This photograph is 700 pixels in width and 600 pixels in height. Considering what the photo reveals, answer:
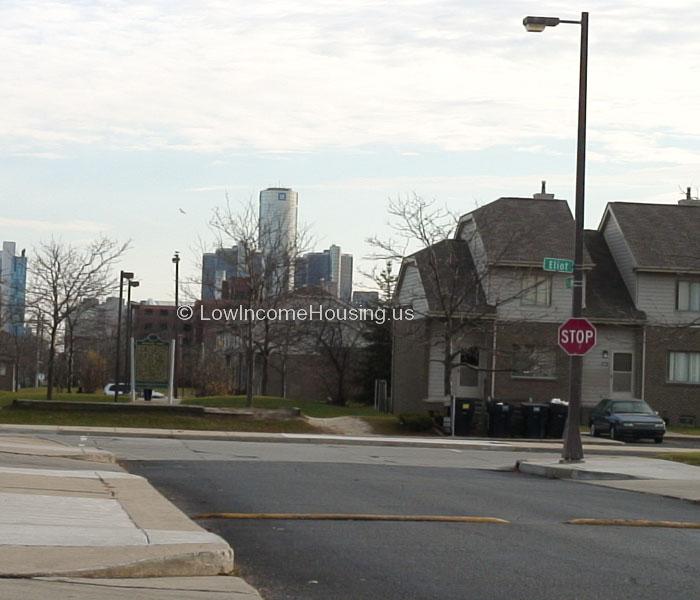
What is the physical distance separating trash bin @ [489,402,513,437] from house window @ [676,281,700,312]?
1149cm

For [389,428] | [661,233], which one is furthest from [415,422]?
[661,233]

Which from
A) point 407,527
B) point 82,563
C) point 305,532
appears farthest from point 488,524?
point 82,563

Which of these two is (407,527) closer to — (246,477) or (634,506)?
(634,506)

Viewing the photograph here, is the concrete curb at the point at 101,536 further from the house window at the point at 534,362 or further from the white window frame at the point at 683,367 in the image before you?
the white window frame at the point at 683,367

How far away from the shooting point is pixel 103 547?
9055mm

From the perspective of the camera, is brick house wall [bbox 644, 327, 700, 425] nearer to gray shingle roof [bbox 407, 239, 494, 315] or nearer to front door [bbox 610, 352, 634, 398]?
front door [bbox 610, 352, 634, 398]

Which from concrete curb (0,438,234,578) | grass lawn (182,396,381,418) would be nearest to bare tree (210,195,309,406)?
grass lawn (182,396,381,418)

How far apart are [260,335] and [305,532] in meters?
37.8

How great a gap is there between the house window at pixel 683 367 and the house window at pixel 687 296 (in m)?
1.83

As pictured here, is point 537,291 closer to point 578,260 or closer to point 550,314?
point 550,314

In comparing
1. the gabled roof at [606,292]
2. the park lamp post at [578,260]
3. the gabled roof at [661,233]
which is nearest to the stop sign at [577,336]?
the park lamp post at [578,260]

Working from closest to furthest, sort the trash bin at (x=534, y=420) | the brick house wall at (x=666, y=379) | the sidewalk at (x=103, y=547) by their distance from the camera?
the sidewalk at (x=103, y=547) < the trash bin at (x=534, y=420) < the brick house wall at (x=666, y=379)

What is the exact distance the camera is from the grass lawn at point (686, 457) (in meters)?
25.9

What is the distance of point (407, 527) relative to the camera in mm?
11938
